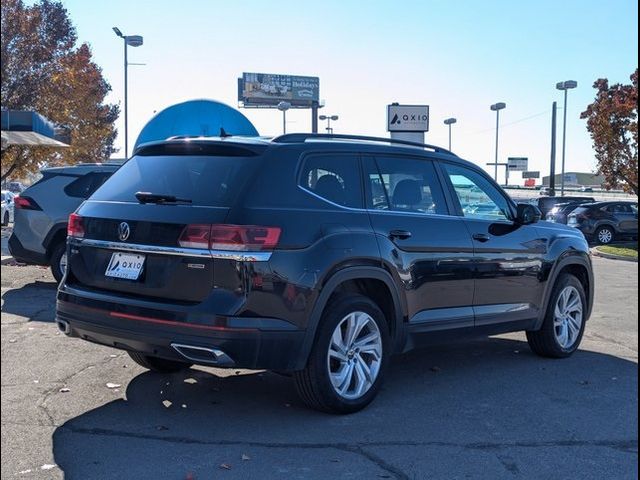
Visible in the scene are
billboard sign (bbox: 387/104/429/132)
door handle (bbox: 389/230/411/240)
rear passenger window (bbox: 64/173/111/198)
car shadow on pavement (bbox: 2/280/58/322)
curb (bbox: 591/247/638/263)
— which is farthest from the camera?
curb (bbox: 591/247/638/263)

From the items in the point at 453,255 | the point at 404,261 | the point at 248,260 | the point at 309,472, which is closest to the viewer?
the point at 309,472

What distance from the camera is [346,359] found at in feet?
16.3

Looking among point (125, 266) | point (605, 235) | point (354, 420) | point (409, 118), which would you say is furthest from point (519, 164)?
point (125, 266)

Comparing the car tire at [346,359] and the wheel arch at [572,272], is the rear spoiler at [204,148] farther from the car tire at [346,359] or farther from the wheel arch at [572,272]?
the wheel arch at [572,272]

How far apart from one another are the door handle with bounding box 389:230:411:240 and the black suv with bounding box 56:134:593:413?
0.04 feet

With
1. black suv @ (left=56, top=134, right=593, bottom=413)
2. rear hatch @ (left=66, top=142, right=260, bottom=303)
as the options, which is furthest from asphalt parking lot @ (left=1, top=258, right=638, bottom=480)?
rear hatch @ (left=66, top=142, right=260, bottom=303)

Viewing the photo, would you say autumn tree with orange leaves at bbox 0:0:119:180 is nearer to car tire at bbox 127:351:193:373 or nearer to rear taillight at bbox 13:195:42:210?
rear taillight at bbox 13:195:42:210

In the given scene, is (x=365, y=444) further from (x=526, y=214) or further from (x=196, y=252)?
(x=526, y=214)

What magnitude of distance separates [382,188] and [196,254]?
1.69 metres

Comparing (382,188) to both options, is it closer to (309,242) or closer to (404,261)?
(404,261)

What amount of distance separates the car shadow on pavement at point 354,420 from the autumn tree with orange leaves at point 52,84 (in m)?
9.17

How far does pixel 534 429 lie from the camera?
4.86m

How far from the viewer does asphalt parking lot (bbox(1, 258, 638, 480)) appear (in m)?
4.07

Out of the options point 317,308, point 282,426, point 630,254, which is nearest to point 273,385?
point 282,426
